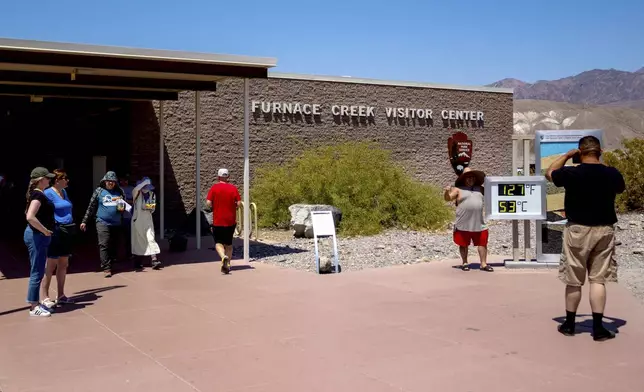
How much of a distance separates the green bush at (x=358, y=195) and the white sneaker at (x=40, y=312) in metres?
10.8

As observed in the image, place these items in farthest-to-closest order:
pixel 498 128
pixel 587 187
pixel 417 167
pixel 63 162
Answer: pixel 498 128
pixel 417 167
pixel 63 162
pixel 587 187

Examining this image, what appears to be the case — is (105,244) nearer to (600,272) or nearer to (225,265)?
(225,265)

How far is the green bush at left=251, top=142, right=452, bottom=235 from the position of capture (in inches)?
787

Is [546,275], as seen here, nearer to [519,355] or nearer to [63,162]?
[519,355]

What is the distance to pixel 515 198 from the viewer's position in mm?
12742

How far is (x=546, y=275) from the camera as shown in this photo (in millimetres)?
12359

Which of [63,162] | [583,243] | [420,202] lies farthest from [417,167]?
[583,243]

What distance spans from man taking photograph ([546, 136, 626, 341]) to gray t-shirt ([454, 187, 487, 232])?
15.6ft

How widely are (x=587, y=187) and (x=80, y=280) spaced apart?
7.93 meters

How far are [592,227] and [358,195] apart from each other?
495 inches

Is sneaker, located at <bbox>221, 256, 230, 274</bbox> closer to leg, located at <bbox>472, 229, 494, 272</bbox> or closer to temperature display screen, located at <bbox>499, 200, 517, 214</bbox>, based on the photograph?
leg, located at <bbox>472, 229, 494, 272</bbox>

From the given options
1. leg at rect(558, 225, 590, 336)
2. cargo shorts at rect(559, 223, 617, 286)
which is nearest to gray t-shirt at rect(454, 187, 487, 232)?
leg at rect(558, 225, 590, 336)

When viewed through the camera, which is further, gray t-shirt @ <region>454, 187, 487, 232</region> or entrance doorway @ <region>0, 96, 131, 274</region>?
entrance doorway @ <region>0, 96, 131, 274</region>

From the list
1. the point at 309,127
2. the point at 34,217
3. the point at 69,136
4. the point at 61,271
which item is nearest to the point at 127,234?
the point at 61,271
